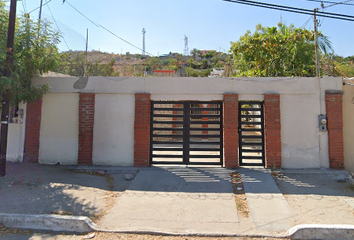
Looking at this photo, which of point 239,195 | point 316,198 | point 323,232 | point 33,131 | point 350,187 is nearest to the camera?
point 323,232

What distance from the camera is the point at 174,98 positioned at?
662 cm

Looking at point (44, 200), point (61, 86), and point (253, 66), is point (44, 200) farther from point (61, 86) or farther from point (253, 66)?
point (253, 66)

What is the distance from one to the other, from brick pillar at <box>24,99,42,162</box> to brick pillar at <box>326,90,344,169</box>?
336 inches

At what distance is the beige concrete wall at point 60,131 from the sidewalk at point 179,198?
1.44ft

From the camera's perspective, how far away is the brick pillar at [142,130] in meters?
6.54

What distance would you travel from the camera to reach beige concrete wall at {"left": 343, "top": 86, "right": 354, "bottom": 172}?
6324 mm

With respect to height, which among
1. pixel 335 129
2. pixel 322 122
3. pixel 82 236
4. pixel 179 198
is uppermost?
pixel 322 122

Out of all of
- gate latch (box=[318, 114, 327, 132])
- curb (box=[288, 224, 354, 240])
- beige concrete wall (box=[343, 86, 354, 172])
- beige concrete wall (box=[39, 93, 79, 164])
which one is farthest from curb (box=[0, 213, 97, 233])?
beige concrete wall (box=[343, 86, 354, 172])

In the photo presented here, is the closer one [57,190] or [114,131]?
[57,190]

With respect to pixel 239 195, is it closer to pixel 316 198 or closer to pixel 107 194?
pixel 316 198

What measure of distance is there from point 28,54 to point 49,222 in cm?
454

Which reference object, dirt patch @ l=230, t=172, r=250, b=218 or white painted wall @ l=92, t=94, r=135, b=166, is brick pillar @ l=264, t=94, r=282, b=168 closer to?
dirt patch @ l=230, t=172, r=250, b=218

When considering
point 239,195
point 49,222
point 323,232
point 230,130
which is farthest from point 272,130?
point 49,222

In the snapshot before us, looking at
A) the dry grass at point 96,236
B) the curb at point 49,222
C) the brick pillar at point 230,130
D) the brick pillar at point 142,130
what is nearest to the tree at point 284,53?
the brick pillar at point 230,130
